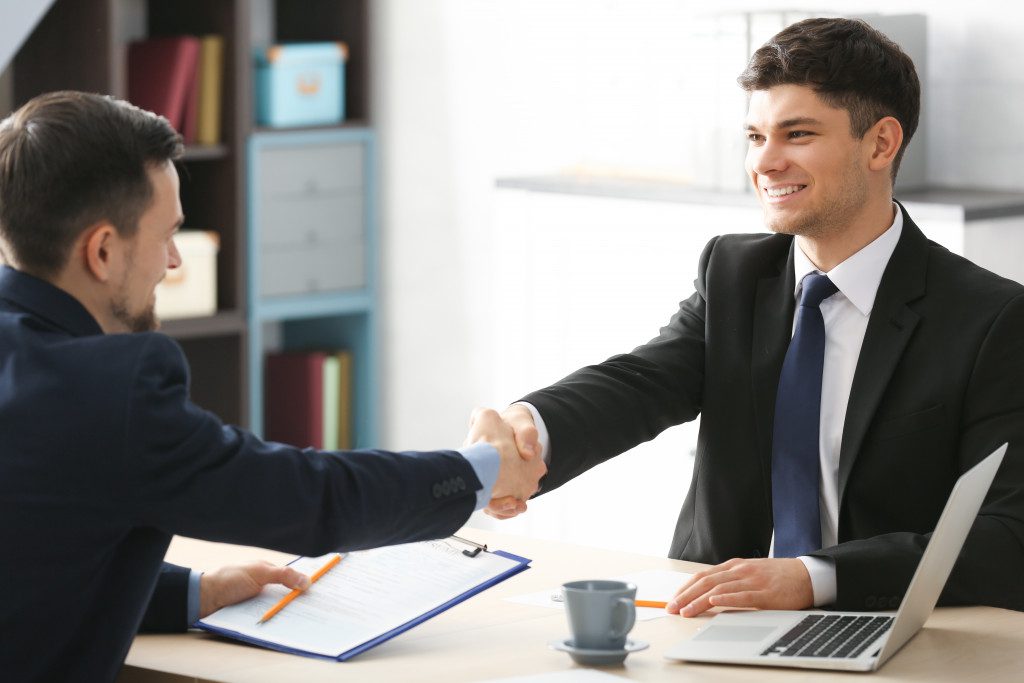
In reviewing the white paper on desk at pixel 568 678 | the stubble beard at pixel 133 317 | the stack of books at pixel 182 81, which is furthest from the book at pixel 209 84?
the white paper on desk at pixel 568 678

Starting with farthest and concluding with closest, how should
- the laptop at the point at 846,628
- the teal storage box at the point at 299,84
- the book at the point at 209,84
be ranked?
1. the teal storage box at the point at 299,84
2. the book at the point at 209,84
3. the laptop at the point at 846,628

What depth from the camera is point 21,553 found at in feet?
5.24

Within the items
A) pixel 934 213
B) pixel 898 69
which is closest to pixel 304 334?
pixel 934 213

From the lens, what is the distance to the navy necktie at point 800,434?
2260 mm

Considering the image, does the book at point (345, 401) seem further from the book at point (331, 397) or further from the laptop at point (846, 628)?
the laptop at point (846, 628)

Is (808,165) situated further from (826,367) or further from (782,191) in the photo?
(826,367)

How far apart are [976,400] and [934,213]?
42.7 inches

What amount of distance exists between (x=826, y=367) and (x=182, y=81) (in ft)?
8.31

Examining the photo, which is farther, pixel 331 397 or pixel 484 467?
pixel 331 397

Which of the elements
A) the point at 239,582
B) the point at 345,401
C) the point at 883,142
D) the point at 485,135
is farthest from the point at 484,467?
the point at 345,401

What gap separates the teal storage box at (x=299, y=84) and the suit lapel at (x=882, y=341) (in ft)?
8.54

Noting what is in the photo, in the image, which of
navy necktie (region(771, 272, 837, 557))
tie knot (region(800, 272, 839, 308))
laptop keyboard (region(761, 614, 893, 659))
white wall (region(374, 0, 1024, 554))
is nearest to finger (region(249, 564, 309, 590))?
laptop keyboard (region(761, 614, 893, 659))

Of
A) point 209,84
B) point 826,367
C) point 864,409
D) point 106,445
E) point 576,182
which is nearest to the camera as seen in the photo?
point 106,445

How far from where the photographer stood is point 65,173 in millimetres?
1652
